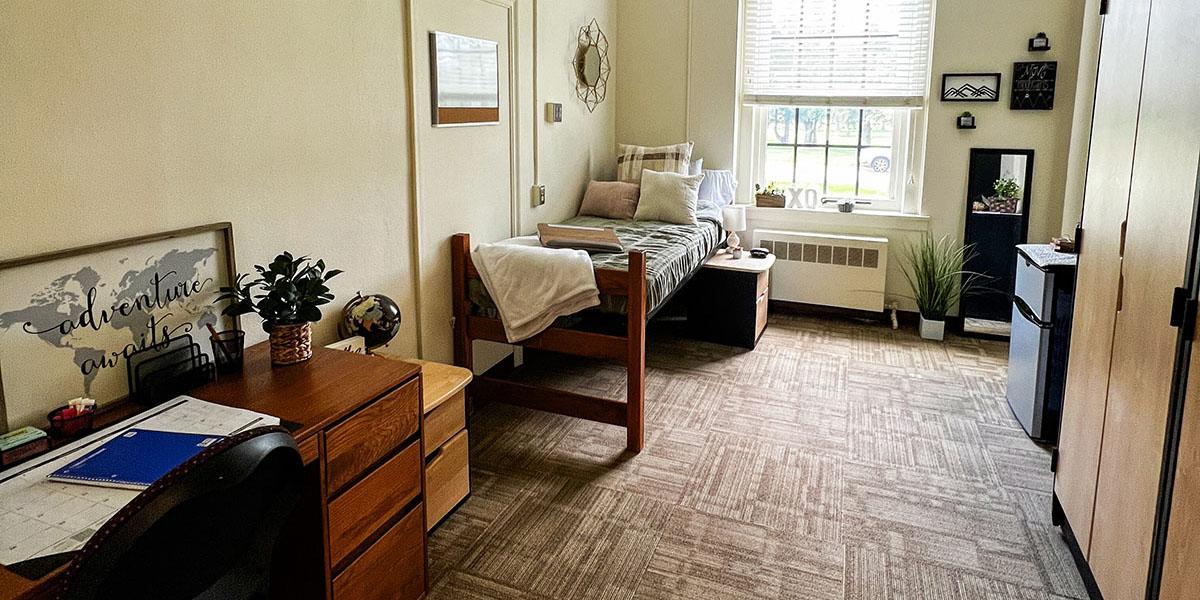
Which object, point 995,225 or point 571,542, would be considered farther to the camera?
point 995,225

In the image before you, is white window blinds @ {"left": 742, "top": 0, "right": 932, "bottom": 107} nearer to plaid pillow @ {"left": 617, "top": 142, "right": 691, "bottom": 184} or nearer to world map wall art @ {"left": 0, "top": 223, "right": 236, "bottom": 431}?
plaid pillow @ {"left": 617, "top": 142, "right": 691, "bottom": 184}

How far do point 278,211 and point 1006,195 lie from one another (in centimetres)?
421

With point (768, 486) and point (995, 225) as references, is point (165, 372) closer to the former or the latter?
point (768, 486)

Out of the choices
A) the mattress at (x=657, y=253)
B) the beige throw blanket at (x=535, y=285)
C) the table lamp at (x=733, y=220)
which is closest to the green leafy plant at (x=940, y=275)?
the table lamp at (x=733, y=220)

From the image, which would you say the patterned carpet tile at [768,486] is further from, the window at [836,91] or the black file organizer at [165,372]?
the window at [836,91]

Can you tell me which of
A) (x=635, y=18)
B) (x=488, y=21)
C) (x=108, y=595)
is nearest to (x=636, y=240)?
(x=488, y=21)

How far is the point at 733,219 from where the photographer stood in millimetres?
4996

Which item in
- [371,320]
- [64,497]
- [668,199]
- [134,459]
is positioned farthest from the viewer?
[668,199]

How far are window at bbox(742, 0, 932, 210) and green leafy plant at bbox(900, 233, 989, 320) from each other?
0.38 metres

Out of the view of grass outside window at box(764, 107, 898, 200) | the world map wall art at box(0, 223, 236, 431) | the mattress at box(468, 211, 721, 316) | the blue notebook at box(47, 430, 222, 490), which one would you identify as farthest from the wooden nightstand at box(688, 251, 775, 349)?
the blue notebook at box(47, 430, 222, 490)

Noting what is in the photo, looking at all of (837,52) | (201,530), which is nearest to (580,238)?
(201,530)

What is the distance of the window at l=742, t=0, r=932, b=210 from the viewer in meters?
4.93

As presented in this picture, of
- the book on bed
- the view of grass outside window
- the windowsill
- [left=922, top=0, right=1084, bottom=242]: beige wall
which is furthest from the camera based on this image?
the view of grass outside window

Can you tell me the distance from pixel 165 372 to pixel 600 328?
6.75ft
